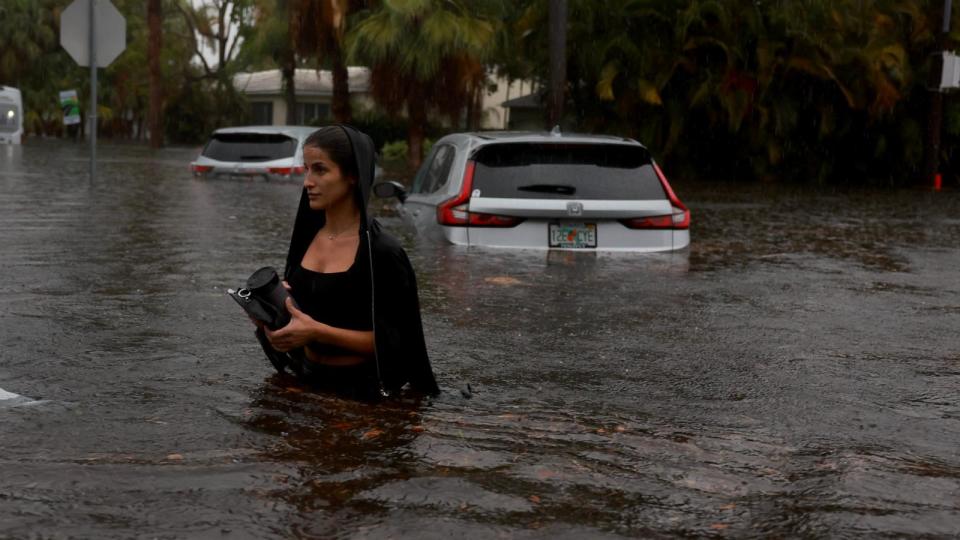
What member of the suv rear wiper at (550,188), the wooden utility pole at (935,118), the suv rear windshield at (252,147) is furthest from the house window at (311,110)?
the suv rear wiper at (550,188)

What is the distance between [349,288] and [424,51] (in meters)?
28.1

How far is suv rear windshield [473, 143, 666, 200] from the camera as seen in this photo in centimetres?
1234

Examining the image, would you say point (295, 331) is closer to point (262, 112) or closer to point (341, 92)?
point (341, 92)

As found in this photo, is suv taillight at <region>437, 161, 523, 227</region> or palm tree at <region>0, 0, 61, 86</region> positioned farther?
palm tree at <region>0, 0, 61, 86</region>

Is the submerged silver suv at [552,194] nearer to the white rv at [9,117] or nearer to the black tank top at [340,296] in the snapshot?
the black tank top at [340,296]

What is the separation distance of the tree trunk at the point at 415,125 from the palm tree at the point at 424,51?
3cm

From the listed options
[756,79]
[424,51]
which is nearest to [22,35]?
[424,51]

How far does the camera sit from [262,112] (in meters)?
78.0

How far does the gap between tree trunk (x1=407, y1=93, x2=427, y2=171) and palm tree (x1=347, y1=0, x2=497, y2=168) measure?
0.03 meters

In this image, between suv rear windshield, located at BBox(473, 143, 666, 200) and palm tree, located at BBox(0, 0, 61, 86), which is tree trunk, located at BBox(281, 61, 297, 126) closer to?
palm tree, located at BBox(0, 0, 61, 86)

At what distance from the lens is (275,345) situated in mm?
6133

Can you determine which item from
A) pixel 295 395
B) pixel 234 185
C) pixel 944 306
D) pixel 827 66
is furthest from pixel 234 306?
pixel 827 66

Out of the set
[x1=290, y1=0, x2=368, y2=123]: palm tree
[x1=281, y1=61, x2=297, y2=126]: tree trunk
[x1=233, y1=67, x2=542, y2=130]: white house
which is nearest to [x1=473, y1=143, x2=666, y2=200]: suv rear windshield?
[x1=290, y1=0, x2=368, y2=123]: palm tree

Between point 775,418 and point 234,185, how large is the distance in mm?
20882
